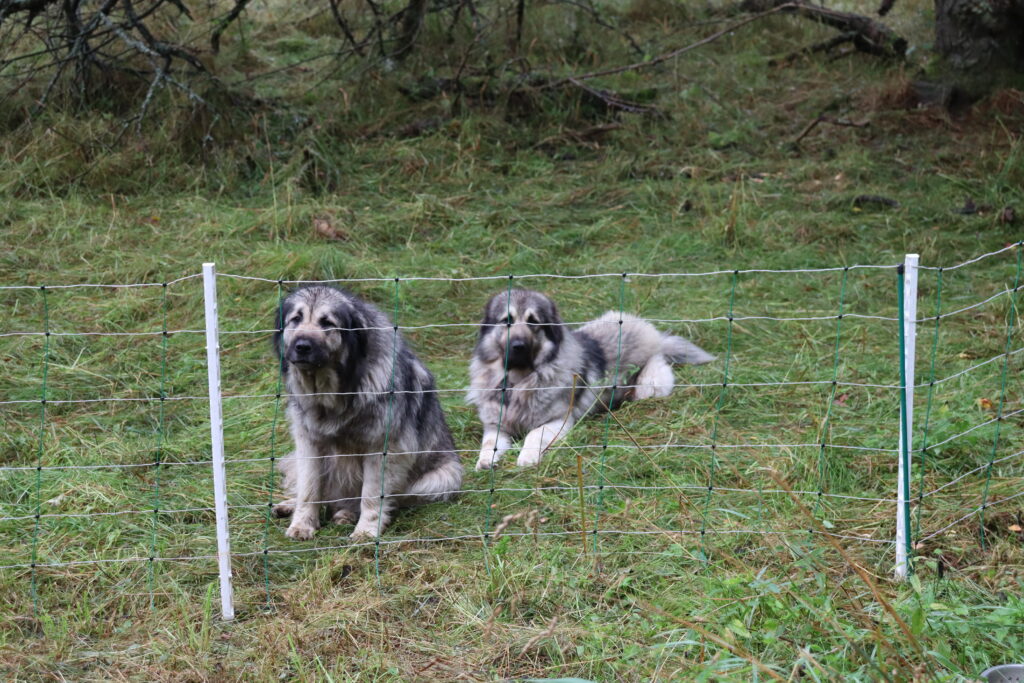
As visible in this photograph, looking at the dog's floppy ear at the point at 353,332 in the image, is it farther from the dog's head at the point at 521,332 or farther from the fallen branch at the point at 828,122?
the fallen branch at the point at 828,122

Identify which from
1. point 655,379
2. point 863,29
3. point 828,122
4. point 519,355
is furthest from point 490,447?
point 863,29

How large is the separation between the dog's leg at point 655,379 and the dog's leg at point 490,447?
851 millimetres

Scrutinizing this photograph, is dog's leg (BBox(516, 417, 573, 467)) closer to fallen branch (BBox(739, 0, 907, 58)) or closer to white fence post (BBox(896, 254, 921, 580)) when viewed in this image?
white fence post (BBox(896, 254, 921, 580))

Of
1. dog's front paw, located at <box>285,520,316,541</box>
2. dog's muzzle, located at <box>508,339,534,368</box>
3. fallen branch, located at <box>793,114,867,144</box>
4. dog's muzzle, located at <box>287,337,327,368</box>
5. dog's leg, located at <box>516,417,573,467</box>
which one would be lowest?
dog's front paw, located at <box>285,520,316,541</box>

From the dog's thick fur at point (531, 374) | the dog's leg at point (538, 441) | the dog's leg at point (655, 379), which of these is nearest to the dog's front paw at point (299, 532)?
the dog's leg at point (538, 441)

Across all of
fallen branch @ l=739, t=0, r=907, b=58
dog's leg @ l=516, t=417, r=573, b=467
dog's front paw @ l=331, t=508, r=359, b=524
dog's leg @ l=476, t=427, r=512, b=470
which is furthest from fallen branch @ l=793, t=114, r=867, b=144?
dog's front paw @ l=331, t=508, r=359, b=524

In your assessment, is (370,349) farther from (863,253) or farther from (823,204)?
(823,204)

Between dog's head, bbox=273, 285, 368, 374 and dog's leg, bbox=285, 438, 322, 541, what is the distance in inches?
15.1

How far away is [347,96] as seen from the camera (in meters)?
10.2

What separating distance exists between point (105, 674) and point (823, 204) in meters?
7.25

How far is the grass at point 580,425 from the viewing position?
3.24m

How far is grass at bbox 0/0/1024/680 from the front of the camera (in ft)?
10.6

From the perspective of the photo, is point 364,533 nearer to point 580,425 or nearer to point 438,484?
point 438,484

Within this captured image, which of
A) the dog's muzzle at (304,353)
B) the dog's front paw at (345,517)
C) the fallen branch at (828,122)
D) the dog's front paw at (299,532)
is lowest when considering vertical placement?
the dog's front paw at (345,517)
